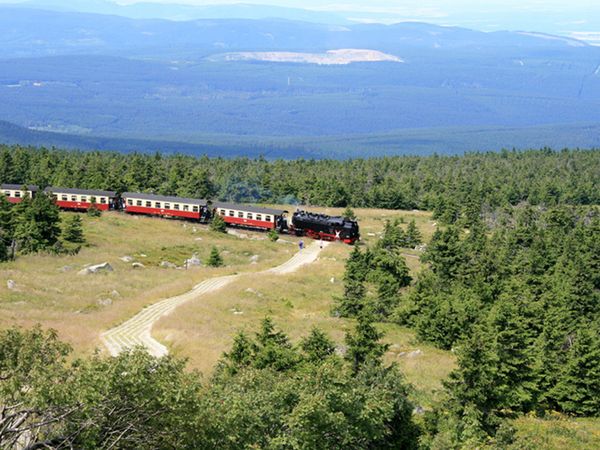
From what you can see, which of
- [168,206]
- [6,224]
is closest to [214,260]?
[6,224]

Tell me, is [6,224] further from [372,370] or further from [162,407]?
[162,407]

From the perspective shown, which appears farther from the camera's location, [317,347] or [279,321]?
[279,321]

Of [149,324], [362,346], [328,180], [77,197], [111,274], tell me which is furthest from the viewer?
[328,180]

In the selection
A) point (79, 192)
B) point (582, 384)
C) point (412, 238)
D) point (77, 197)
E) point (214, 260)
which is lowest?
point (412, 238)

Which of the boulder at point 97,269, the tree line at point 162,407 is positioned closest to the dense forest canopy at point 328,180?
the boulder at point 97,269

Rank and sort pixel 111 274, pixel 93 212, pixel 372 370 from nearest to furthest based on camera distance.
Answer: pixel 372 370 < pixel 111 274 < pixel 93 212

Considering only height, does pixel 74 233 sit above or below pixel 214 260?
above

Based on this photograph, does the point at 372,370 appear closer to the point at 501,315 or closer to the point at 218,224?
the point at 501,315

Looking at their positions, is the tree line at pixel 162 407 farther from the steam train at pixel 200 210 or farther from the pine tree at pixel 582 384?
the steam train at pixel 200 210
